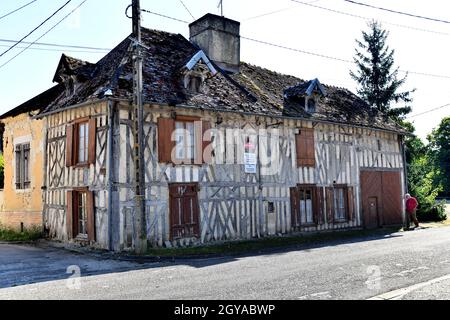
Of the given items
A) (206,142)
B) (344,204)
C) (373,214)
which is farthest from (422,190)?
(206,142)

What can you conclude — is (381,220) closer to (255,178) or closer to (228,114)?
(255,178)

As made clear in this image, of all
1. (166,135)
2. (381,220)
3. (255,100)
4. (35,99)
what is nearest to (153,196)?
(166,135)

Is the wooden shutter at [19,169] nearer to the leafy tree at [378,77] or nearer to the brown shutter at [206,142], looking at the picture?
the brown shutter at [206,142]

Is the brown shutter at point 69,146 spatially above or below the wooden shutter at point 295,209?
above

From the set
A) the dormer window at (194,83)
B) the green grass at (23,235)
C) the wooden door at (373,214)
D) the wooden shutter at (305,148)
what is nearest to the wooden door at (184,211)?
the dormer window at (194,83)

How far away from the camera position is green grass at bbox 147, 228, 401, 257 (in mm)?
11059

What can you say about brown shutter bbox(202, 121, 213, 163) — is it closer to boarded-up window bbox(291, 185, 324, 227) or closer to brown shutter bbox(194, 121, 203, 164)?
brown shutter bbox(194, 121, 203, 164)

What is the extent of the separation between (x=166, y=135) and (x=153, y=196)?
1799mm

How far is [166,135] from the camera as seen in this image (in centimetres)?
1244

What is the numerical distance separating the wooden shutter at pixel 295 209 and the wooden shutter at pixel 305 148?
1047mm

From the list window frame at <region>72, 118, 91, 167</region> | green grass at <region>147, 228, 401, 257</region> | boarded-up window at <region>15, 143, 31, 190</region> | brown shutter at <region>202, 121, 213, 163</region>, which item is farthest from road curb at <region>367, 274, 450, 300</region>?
boarded-up window at <region>15, 143, 31, 190</region>

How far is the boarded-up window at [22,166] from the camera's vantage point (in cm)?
1587

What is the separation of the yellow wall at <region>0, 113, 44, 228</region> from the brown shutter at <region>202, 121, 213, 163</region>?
5.90 metres

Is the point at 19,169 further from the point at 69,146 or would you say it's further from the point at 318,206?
the point at 318,206
